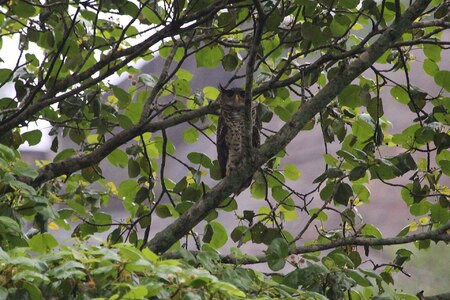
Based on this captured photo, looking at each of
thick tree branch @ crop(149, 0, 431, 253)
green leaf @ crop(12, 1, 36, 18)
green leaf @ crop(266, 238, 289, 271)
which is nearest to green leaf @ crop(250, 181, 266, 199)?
thick tree branch @ crop(149, 0, 431, 253)

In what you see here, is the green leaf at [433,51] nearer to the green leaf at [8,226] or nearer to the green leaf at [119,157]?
the green leaf at [119,157]

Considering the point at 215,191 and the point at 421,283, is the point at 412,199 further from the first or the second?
the point at 421,283

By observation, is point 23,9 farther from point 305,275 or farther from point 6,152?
point 305,275

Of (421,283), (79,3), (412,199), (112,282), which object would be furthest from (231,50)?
(421,283)

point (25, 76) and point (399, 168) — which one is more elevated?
point (25, 76)

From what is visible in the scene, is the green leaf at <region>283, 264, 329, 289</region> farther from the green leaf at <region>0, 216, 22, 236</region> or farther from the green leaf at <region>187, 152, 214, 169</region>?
the green leaf at <region>187, 152, 214, 169</region>

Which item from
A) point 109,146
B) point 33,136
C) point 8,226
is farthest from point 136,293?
point 33,136

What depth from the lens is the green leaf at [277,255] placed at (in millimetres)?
2234

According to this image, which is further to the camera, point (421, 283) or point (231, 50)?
point (421, 283)

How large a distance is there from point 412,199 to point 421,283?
6.76ft

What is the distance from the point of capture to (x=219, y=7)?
256 centimetres

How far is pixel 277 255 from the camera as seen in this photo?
2238 mm

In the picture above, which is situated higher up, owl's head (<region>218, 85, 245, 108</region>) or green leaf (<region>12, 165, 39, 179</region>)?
owl's head (<region>218, 85, 245, 108</region>)

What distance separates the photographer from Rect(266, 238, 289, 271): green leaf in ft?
7.33
